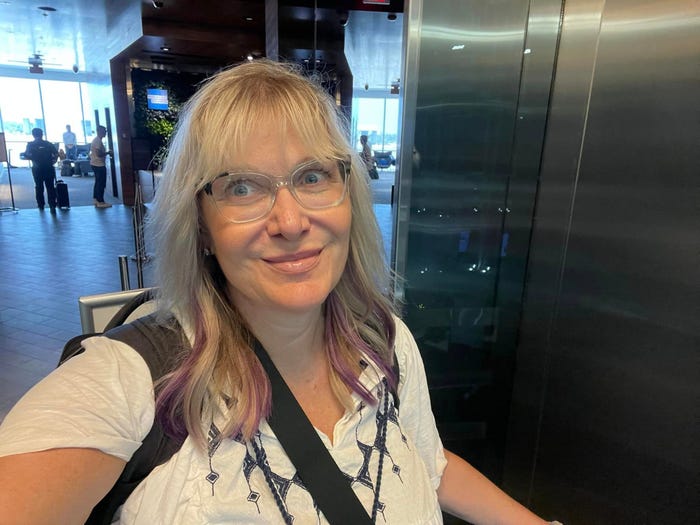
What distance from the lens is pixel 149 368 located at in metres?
0.86

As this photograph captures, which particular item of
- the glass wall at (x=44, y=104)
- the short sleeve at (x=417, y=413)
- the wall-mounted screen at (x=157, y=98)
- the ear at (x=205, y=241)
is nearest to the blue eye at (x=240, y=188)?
the ear at (x=205, y=241)

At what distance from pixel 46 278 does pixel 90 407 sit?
5.79m

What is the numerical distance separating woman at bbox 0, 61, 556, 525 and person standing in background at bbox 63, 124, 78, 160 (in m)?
22.6

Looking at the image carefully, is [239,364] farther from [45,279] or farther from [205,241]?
[45,279]

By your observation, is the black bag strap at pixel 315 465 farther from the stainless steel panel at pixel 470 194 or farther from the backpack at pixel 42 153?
the backpack at pixel 42 153

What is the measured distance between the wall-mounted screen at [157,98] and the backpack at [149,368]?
1291 centimetres

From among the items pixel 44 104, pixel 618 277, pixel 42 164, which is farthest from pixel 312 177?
pixel 44 104

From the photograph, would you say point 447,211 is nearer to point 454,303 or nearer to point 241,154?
point 454,303

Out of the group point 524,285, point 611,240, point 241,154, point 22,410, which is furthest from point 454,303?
point 22,410

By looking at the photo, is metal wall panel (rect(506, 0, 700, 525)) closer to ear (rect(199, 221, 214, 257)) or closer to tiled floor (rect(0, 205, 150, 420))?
ear (rect(199, 221, 214, 257))

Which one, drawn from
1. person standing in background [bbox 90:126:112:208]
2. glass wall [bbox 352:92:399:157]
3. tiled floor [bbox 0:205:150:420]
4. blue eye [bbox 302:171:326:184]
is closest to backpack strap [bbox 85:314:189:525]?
blue eye [bbox 302:171:326:184]

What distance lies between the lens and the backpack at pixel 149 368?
0.82m

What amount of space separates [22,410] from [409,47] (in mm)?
2014

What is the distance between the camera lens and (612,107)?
187 centimetres
